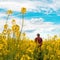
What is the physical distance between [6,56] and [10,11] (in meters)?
1.57

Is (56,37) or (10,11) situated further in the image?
(56,37)

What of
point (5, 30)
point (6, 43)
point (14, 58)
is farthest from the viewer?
point (5, 30)

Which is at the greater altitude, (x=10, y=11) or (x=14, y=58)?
(x=10, y=11)

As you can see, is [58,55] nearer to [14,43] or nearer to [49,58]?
[49,58]

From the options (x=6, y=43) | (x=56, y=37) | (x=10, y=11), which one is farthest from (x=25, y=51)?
(x=56, y=37)

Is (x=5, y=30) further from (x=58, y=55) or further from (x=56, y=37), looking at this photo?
(x=56, y=37)

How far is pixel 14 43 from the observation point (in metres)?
7.24

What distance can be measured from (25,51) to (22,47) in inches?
5.2

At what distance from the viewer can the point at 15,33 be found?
7.10 metres

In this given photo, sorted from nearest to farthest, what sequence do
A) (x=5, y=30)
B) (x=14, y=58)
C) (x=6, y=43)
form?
(x=14, y=58), (x=6, y=43), (x=5, y=30)

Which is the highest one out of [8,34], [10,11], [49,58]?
[10,11]

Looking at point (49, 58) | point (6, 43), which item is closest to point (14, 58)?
point (6, 43)

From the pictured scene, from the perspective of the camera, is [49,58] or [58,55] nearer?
[58,55]

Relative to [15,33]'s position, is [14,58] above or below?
below
